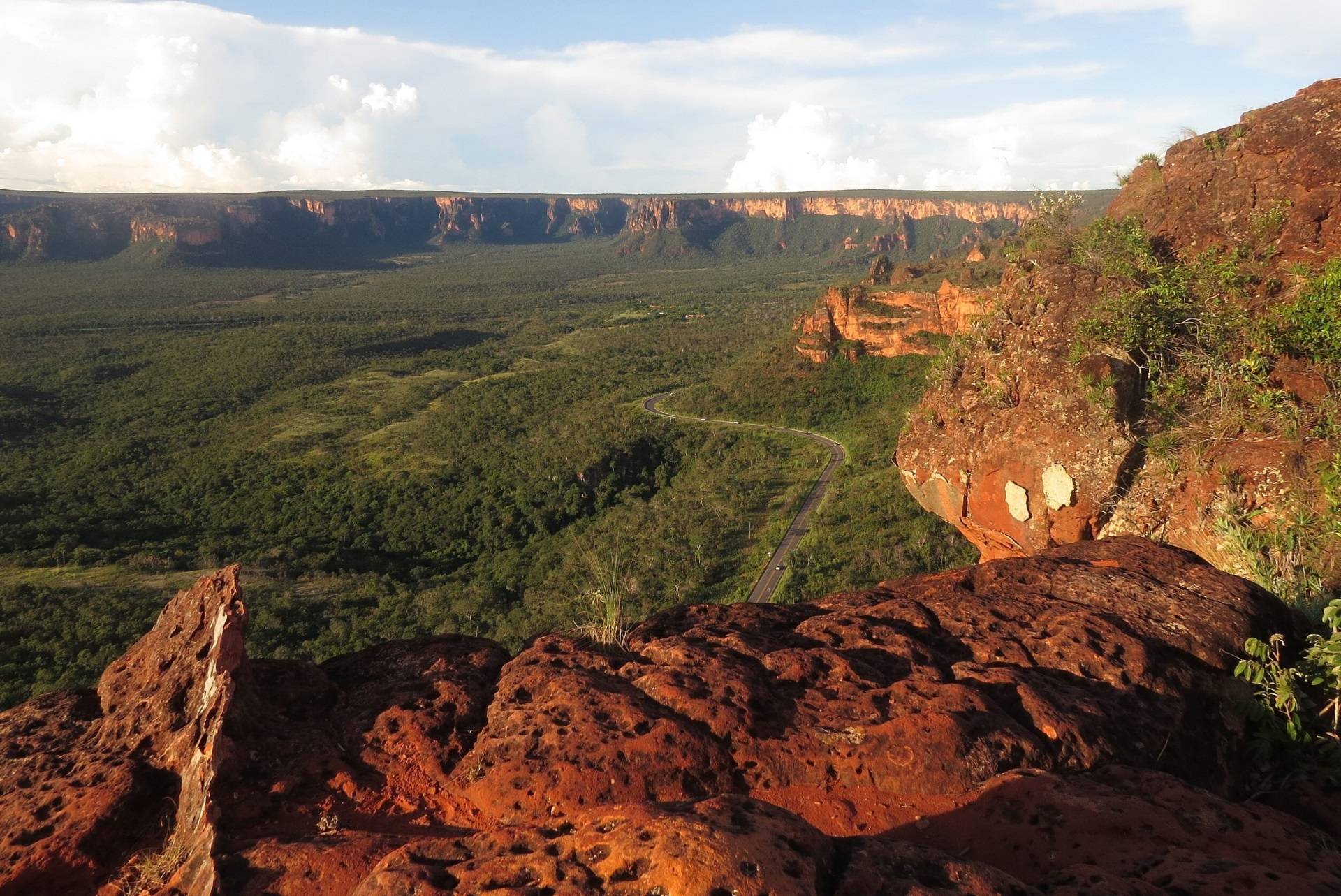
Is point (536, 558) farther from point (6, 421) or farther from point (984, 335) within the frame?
point (6, 421)

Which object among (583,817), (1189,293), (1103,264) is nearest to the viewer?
(583,817)

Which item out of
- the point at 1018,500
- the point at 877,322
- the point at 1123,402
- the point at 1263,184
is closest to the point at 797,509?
the point at 877,322

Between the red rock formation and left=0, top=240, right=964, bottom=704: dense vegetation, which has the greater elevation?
the red rock formation

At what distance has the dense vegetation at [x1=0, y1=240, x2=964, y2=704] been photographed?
31.0 metres

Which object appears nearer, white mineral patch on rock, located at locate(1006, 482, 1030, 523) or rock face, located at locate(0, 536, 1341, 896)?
rock face, located at locate(0, 536, 1341, 896)

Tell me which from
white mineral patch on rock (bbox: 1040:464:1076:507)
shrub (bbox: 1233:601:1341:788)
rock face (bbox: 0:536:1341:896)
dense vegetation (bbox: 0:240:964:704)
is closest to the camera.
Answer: rock face (bbox: 0:536:1341:896)

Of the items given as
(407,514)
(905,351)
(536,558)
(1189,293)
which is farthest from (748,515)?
(1189,293)

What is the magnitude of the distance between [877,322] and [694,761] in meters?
62.2

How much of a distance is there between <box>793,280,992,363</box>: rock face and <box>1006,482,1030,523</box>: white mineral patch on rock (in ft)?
159

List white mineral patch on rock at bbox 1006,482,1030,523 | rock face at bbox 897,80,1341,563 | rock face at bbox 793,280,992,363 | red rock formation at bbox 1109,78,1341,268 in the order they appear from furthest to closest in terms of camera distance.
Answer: rock face at bbox 793,280,992,363
white mineral patch on rock at bbox 1006,482,1030,523
red rock formation at bbox 1109,78,1341,268
rock face at bbox 897,80,1341,563

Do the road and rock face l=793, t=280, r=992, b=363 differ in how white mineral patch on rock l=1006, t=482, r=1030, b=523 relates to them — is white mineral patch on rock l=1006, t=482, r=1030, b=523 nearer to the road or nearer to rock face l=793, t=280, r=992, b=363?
the road

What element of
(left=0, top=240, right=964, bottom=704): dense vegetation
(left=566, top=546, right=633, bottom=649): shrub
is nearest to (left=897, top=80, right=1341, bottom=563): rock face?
A: (left=0, top=240, right=964, bottom=704): dense vegetation

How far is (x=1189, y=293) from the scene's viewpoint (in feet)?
38.3

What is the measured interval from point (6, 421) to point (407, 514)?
43.9m
